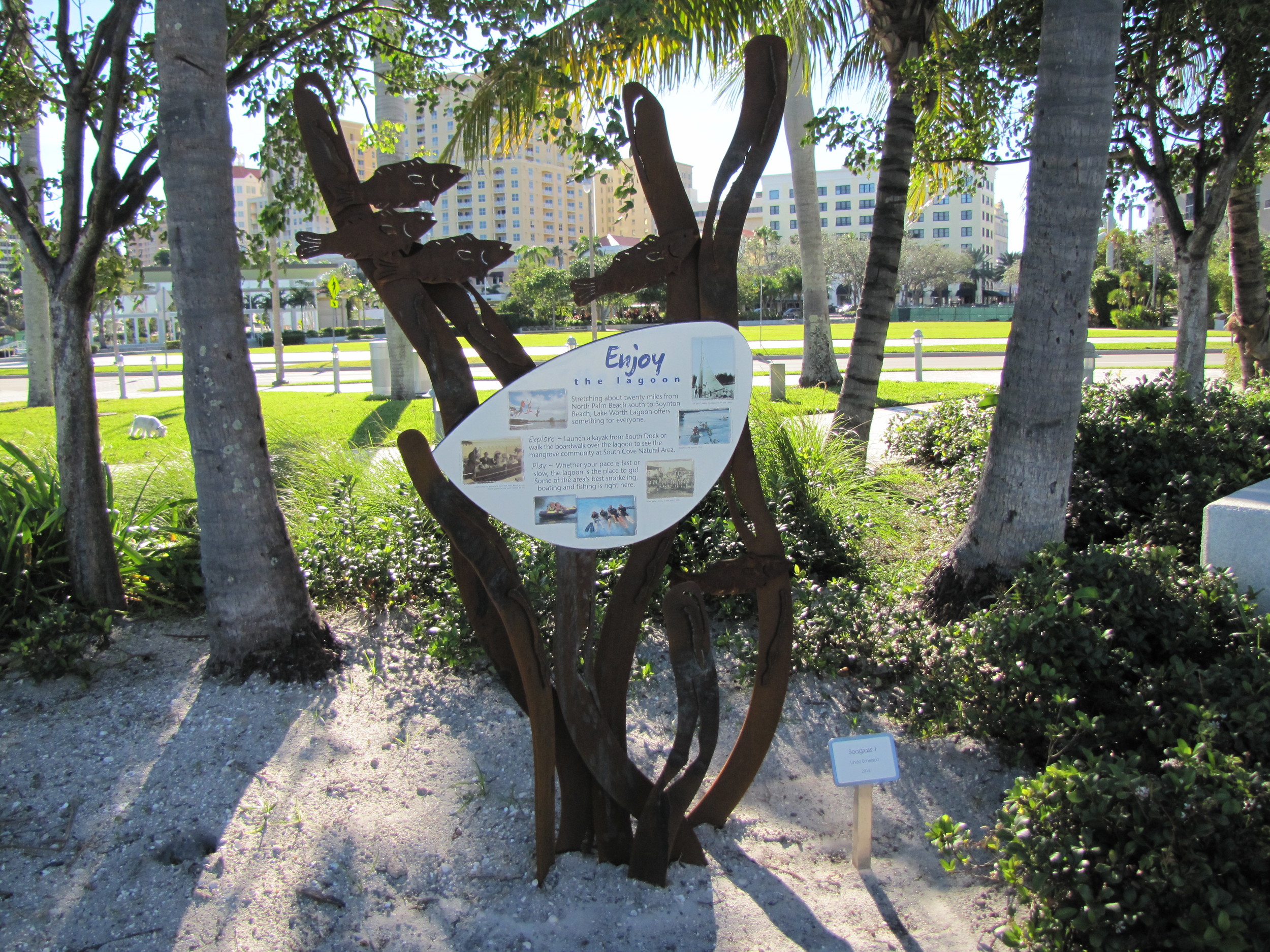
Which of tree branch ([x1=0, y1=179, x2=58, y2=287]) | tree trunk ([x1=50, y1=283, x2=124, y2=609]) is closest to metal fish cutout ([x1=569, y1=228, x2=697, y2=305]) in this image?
tree trunk ([x1=50, y1=283, x2=124, y2=609])

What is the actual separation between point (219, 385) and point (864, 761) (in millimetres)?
3009

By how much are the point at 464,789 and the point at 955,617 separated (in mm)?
2514

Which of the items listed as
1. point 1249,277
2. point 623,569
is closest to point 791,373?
point 1249,277

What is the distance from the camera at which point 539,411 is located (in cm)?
239

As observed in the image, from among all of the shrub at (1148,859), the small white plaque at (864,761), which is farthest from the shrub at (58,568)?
the shrub at (1148,859)

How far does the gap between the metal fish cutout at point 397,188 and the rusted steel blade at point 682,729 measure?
136 centimetres

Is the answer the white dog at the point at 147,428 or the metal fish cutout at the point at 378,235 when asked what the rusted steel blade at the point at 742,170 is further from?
the white dog at the point at 147,428

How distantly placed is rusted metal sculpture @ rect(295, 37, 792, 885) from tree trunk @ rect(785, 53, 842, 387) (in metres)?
10.0

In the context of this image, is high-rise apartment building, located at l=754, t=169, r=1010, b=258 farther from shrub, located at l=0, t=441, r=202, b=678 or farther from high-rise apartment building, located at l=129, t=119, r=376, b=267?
shrub, located at l=0, t=441, r=202, b=678

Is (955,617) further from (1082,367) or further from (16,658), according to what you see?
(16,658)

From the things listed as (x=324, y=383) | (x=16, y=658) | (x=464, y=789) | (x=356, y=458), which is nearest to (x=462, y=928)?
(x=464, y=789)

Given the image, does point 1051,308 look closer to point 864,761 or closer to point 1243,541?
point 1243,541

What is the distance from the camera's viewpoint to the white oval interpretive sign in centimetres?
238

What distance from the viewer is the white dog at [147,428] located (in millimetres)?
10219
